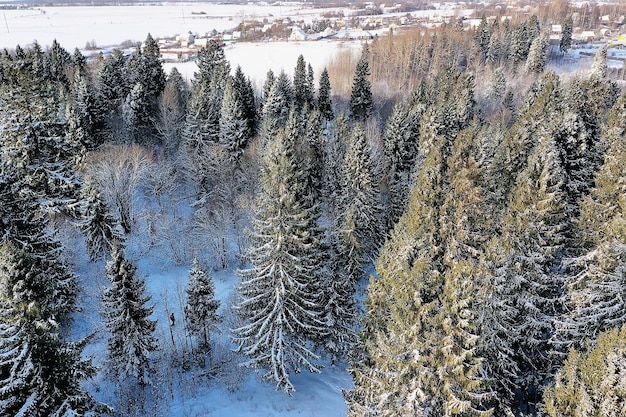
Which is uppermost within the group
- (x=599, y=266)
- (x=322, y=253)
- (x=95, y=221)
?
(x=599, y=266)

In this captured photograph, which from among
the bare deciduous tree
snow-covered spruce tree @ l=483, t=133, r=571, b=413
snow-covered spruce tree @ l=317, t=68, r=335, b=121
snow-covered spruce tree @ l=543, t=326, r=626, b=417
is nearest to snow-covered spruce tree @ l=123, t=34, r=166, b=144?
the bare deciduous tree

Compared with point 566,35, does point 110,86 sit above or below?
below

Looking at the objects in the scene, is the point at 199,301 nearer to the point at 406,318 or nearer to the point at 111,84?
the point at 406,318

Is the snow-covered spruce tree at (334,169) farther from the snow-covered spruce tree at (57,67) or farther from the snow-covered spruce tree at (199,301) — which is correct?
the snow-covered spruce tree at (57,67)

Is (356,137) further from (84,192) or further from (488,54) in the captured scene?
(488,54)

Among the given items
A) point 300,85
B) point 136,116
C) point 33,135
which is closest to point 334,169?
point 136,116

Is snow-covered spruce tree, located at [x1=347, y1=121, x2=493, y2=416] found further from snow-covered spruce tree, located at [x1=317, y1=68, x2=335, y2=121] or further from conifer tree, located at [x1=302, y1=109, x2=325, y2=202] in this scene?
snow-covered spruce tree, located at [x1=317, y1=68, x2=335, y2=121]
